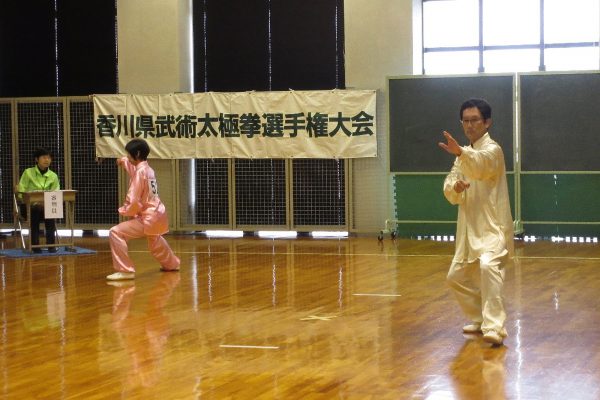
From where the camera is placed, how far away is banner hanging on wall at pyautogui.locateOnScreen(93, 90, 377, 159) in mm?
13914

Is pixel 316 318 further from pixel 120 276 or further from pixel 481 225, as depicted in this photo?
pixel 120 276

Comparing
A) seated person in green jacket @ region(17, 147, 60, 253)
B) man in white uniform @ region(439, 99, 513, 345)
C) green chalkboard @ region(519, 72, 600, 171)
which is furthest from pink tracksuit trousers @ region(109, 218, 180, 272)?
green chalkboard @ region(519, 72, 600, 171)

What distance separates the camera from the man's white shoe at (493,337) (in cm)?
596

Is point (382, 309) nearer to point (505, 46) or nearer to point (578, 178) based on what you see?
point (578, 178)

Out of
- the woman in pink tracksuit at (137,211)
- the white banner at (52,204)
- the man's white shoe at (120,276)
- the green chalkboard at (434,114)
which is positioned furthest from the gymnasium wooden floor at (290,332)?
the green chalkboard at (434,114)

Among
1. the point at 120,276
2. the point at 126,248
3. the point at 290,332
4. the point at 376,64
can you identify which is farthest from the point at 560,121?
the point at 290,332

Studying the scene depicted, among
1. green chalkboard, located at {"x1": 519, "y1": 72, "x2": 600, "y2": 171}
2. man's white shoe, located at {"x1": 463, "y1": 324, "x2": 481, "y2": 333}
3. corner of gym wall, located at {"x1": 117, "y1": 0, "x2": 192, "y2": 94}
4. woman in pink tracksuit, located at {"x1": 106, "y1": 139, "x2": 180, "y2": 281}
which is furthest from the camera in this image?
corner of gym wall, located at {"x1": 117, "y1": 0, "x2": 192, "y2": 94}

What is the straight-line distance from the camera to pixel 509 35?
46.5ft

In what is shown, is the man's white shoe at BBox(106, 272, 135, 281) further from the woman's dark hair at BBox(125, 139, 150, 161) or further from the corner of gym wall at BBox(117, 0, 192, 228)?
the corner of gym wall at BBox(117, 0, 192, 228)

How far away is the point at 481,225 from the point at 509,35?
8.51 metres

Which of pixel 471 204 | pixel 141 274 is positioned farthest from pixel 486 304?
pixel 141 274

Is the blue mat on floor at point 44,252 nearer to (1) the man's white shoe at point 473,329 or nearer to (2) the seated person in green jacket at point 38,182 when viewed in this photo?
(2) the seated person in green jacket at point 38,182

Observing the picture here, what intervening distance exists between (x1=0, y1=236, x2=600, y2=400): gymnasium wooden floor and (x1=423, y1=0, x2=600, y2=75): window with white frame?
3.94 m

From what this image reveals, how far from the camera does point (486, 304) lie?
6090 mm
